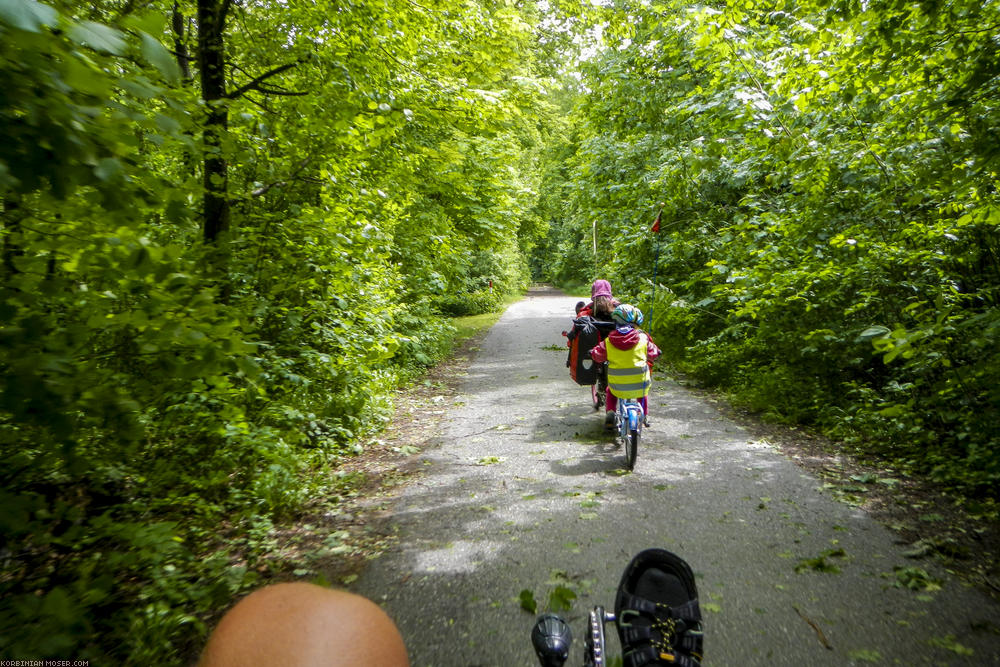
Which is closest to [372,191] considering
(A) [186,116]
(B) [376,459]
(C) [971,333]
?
(B) [376,459]

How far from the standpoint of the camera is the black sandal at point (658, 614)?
2320 millimetres

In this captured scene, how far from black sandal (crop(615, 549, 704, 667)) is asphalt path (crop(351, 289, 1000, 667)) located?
1.35ft

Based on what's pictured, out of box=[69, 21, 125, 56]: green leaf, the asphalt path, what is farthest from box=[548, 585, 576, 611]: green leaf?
box=[69, 21, 125, 56]: green leaf

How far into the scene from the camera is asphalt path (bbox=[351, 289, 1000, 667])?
3.04 meters

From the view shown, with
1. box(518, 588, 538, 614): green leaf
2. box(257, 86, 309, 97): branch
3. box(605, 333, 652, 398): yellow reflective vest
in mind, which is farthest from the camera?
box(605, 333, 652, 398): yellow reflective vest

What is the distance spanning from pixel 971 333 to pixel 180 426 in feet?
21.5

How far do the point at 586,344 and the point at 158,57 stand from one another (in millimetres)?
6272

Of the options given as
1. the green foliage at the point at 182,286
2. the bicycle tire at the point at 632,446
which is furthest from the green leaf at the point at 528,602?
the bicycle tire at the point at 632,446

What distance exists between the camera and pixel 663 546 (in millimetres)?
4098

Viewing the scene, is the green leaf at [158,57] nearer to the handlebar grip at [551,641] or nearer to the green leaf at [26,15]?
the green leaf at [26,15]

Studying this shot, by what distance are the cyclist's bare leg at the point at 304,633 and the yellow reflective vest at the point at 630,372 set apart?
4761 mm

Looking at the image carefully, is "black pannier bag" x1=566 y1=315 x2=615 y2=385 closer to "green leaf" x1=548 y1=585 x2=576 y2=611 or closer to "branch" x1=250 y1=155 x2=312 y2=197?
"branch" x1=250 y1=155 x2=312 y2=197

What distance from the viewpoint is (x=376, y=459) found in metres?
6.37

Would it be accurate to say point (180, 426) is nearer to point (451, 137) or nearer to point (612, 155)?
point (451, 137)
